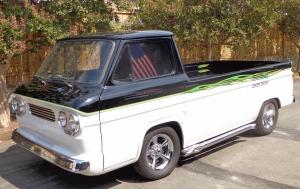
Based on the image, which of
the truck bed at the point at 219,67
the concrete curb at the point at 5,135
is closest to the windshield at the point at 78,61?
the concrete curb at the point at 5,135

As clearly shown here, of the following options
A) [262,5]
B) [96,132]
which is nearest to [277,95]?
[96,132]

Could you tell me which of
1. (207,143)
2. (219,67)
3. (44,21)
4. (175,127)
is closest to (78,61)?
(175,127)

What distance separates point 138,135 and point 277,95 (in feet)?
11.9

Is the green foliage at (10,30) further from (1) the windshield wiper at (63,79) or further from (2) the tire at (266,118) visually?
(2) the tire at (266,118)

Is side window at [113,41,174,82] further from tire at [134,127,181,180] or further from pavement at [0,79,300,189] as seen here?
pavement at [0,79,300,189]

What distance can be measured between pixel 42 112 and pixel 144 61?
4.76 feet

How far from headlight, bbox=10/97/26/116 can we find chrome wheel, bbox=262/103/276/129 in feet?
13.6

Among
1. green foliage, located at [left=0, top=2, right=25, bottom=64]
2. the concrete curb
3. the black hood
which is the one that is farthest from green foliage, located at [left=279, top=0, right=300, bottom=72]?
the black hood

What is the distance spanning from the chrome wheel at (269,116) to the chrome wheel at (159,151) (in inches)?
99.7

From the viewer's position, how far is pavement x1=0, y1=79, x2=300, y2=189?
17.4 feet

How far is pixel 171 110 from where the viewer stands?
536 cm

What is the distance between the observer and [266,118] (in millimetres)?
7473

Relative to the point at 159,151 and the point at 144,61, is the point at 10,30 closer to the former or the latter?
the point at 144,61

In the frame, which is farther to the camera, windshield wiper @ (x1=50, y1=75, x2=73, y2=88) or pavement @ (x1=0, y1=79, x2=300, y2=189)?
pavement @ (x1=0, y1=79, x2=300, y2=189)
